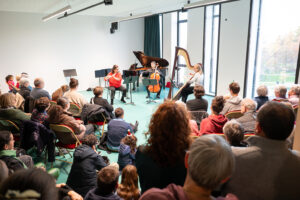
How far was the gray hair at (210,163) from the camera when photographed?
787mm

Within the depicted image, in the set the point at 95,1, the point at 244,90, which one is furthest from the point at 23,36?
the point at 244,90

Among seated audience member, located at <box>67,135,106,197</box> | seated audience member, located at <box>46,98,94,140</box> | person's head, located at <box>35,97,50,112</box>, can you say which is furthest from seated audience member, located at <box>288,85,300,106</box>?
person's head, located at <box>35,97,50,112</box>

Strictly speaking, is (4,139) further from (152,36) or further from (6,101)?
(152,36)

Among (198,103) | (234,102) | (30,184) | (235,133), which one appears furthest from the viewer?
(198,103)

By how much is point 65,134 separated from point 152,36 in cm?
792

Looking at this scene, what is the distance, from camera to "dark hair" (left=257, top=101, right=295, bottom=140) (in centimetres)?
122

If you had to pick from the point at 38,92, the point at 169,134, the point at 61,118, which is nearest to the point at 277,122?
the point at 169,134

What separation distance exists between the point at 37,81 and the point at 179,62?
21.3 ft

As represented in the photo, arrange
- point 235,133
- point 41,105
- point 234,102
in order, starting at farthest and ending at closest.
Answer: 1. point 234,102
2. point 41,105
3. point 235,133

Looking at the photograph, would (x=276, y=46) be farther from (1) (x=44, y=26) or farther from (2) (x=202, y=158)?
(1) (x=44, y=26)

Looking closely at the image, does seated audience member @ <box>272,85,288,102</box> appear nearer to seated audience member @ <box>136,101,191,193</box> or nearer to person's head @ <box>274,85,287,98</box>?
person's head @ <box>274,85,287,98</box>

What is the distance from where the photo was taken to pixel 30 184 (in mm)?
738

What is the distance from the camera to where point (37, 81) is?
14.3ft

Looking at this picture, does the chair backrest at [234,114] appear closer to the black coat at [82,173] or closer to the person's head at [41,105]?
the black coat at [82,173]
